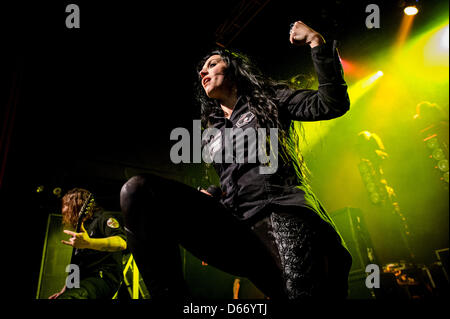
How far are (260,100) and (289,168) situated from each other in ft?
1.41

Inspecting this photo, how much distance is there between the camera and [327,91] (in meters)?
1.12

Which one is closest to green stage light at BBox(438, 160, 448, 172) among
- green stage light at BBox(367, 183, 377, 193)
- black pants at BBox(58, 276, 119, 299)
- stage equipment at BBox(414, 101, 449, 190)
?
stage equipment at BBox(414, 101, 449, 190)

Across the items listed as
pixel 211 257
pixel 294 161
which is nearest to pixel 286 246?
pixel 211 257

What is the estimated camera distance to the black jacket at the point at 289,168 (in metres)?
1.13

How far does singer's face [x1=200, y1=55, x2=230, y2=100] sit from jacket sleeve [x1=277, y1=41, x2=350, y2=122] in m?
0.58

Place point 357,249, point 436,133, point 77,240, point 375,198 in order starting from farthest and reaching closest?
point 375,198
point 436,133
point 357,249
point 77,240

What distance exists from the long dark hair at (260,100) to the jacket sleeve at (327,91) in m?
0.15

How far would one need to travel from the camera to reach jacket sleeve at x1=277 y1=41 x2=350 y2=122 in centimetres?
112

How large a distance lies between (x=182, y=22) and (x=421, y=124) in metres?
5.47

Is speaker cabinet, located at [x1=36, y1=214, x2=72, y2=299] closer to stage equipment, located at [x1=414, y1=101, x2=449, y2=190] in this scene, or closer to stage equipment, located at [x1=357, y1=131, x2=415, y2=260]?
stage equipment, located at [x1=357, y1=131, x2=415, y2=260]

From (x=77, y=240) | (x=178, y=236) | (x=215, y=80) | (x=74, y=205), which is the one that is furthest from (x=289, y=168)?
(x=74, y=205)

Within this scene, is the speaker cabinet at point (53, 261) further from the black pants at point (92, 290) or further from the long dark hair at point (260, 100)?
the long dark hair at point (260, 100)

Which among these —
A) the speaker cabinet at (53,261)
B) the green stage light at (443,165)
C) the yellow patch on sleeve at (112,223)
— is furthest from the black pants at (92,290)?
the green stage light at (443,165)

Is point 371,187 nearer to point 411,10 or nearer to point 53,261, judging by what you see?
point 411,10
